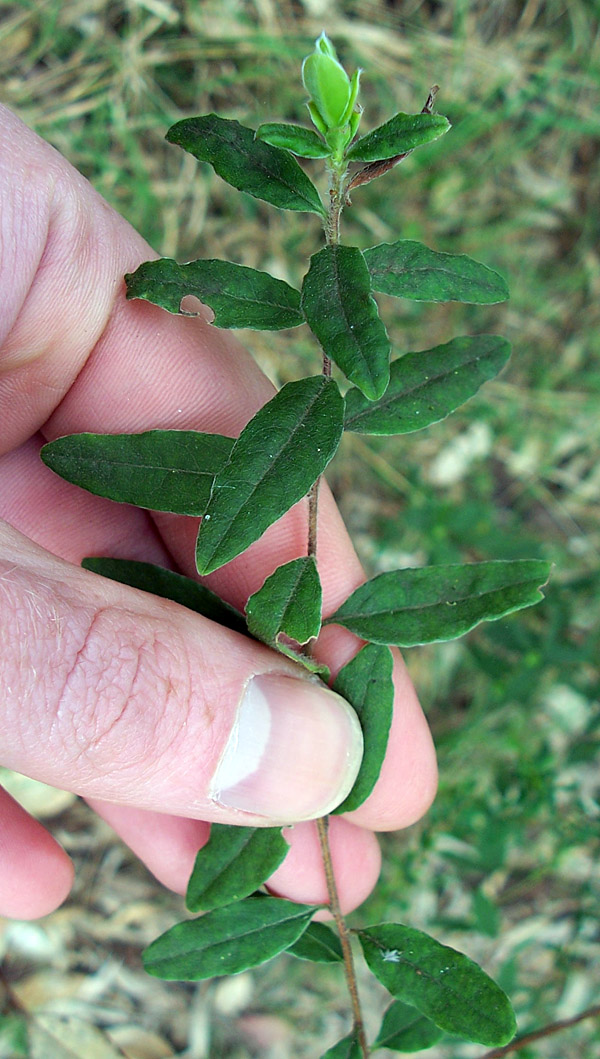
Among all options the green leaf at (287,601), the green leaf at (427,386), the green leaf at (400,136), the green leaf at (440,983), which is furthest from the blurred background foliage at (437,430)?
the green leaf at (400,136)

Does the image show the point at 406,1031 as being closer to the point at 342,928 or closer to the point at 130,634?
the point at 342,928

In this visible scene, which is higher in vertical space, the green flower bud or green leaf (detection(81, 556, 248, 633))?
the green flower bud

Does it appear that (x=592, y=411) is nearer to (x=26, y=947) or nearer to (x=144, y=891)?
(x=144, y=891)

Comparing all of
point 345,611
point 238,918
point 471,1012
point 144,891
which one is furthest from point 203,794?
point 144,891

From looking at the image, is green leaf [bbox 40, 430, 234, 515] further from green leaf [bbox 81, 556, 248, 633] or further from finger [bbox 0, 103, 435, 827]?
finger [bbox 0, 103, 435, 827]

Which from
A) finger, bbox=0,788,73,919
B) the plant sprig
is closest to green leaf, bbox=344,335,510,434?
the plant sprig

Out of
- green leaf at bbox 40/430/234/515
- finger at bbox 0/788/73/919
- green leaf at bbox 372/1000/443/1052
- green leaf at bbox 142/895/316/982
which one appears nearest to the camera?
green leaf at bbox 40/430/234/515

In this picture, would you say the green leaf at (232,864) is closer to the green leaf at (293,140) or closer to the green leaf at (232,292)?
the green leaf at (232,292)
